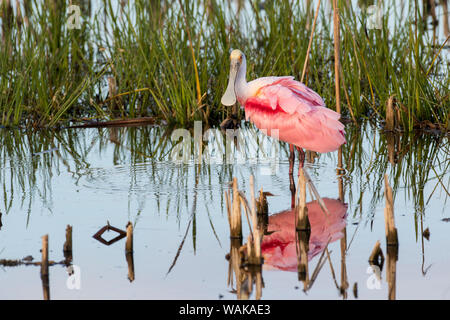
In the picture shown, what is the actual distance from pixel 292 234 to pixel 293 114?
1924 mm

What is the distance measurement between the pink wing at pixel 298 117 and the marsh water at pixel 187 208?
0.38 meters

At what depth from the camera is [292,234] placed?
592 centimetres

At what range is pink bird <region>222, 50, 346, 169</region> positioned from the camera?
293 inches

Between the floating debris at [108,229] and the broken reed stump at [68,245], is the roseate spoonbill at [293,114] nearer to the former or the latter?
the floating debris at [108,229]

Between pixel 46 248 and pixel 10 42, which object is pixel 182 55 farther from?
pixel 46 248

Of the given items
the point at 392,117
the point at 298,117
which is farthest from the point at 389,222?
the point at 392,117

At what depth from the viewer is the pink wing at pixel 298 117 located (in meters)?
7.45

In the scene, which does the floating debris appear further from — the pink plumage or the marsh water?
the pink plumage

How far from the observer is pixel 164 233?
6121mm

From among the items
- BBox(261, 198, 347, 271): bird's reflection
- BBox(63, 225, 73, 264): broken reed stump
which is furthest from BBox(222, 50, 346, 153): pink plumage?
BBox(63, 225, 73, 264): broken reed stump

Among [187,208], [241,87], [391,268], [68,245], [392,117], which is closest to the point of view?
[391,268]

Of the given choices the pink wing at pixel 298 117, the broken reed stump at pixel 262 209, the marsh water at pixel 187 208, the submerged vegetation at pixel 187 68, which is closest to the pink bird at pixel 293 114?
the pink wing at pixel 298 117

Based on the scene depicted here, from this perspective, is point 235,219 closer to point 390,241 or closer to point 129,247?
point 129,247

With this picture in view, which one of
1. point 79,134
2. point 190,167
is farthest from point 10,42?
point 190,167
